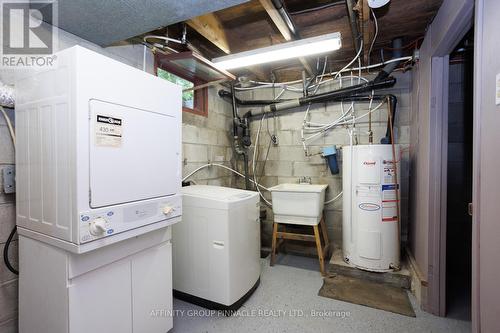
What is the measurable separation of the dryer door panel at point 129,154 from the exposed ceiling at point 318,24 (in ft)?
3.62

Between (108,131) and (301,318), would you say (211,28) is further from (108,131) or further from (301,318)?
(301,318)

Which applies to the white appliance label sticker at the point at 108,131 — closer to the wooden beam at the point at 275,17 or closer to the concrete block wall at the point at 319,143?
the wooden beam at the point at 275,17

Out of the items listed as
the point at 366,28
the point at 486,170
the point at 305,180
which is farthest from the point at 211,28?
the point at 486,170

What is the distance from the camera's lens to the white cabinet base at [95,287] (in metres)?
1.15

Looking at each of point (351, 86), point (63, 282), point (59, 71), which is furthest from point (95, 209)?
point (351, 86)

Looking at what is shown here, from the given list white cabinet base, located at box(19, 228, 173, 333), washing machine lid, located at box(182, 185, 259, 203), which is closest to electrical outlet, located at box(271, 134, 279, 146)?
washing machine lid, located at box(182, 185, 259, 203)

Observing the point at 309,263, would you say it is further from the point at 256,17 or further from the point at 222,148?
the point at 256,17

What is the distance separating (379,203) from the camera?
2373mm

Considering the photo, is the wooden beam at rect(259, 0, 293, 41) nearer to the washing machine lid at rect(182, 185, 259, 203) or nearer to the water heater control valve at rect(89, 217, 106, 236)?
the washing machine lid at rect(182, 185, 259, 203)

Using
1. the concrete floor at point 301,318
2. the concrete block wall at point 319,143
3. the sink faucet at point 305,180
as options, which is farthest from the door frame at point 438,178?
the sink faucet at point 305,180

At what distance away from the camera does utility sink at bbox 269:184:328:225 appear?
2.54m

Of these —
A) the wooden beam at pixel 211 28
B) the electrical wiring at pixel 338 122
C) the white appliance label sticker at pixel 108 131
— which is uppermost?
the wooden beam at pixel 211 28

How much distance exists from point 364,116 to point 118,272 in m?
2.90

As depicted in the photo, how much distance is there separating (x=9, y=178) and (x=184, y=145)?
1.45 metres
